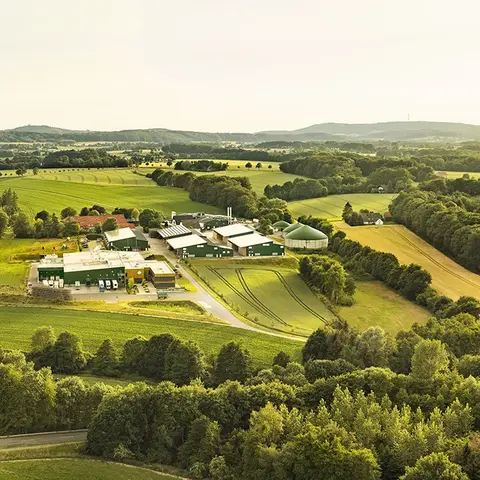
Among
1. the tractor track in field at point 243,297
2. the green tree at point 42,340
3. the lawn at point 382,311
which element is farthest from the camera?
the tractor track in field at point 243,297

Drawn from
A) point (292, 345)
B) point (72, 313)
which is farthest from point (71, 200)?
point (292, 345)

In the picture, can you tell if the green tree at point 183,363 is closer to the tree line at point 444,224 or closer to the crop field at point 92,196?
the tree line at point 444,224

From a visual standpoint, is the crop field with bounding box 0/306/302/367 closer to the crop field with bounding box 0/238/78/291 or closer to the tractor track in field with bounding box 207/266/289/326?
the tractor track in field with bounding box 207/266/289/326

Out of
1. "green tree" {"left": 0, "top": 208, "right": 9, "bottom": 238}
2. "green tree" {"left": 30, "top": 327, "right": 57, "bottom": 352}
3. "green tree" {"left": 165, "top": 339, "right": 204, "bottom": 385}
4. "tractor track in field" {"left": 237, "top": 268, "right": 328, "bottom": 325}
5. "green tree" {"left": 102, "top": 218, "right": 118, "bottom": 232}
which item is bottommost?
"tractor track in field" {"left": 237, "top": 268, "right": 328, "bottom": 325}

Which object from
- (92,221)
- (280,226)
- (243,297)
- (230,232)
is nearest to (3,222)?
(92,221)

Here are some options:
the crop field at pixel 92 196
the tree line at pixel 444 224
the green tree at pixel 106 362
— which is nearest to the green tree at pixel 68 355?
the green tree at pixel 106 362

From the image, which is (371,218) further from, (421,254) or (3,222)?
(3,222)

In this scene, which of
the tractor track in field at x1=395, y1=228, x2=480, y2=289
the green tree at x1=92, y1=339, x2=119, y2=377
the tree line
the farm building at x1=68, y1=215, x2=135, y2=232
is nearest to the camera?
the green tree at x1=92, y1=339, x2=119, y2=377

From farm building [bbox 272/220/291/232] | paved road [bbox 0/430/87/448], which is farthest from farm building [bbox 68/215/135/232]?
paved road [bbox 0/430/87/448]
